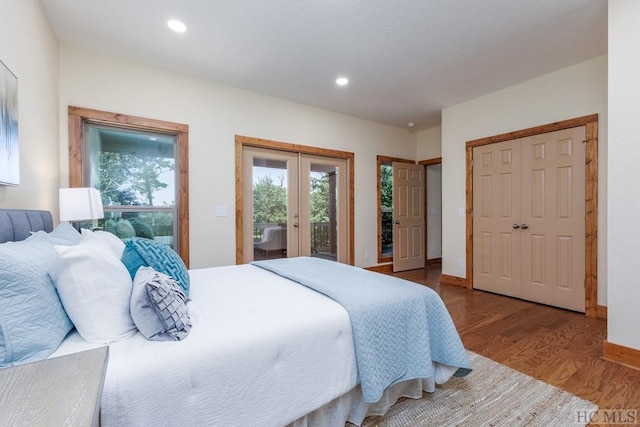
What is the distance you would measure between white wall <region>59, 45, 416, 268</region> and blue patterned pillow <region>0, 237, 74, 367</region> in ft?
7.55

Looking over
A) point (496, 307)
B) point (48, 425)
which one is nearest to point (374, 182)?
point (496, 307)

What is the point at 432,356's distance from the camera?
158cm

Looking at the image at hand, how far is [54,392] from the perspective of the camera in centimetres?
59

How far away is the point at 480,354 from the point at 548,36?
2.77 metres

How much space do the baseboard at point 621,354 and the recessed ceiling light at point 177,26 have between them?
4.07 metres

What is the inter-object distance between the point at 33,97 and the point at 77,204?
77 centimetres

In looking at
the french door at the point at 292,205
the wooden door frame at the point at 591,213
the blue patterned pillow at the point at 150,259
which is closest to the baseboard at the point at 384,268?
the french door at the point at 292,205

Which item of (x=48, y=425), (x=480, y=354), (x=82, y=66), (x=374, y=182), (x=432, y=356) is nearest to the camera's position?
(x=48, y=425)

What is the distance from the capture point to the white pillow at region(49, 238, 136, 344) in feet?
3.28

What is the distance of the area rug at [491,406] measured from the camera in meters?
1.47

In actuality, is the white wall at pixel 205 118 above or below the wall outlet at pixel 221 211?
above

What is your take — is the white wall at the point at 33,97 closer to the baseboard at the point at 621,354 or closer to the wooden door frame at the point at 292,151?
the wooden door frame at the point at 292,151

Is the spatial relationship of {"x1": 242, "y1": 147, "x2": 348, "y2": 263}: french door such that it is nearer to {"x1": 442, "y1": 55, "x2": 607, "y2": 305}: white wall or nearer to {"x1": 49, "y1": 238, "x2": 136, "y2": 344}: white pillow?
{"x1": 442, "y1": 55, "x2": 607, "y2": 305}: white wall

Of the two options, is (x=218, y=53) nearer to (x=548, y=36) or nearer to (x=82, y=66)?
(x=82, y=66)
